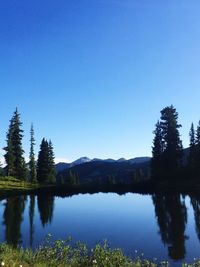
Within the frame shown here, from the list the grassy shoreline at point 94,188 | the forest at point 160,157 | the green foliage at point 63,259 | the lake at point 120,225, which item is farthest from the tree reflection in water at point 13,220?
the forest at point 160,157

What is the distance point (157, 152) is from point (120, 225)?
157 feet

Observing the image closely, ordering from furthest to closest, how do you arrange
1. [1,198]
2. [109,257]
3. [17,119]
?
[17,119], [1,198], [109,257]

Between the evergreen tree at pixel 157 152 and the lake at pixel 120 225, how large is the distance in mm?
28506

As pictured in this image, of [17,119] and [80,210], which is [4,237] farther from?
[17,119]

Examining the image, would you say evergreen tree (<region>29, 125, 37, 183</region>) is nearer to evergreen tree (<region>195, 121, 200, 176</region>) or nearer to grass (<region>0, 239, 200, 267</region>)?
evergreen tree (<region>195, 121, 200, 176</region>)

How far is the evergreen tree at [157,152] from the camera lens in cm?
7619

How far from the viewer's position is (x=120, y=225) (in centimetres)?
3192

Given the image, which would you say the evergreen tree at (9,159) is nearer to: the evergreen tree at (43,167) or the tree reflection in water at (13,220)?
the evergreen tree at (43,167)

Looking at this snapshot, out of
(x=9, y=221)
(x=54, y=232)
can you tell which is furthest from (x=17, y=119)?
(x=54, y=232)

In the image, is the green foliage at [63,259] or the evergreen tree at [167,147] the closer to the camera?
the green foliage at [63,259]

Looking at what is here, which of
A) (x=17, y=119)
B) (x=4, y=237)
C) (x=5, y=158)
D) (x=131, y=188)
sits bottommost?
(x=4, y=237)

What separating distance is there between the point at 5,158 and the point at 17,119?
37.8ft

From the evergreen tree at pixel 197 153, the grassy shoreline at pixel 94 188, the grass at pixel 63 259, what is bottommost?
the grass at pixel 63 259

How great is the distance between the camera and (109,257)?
13312 mm
